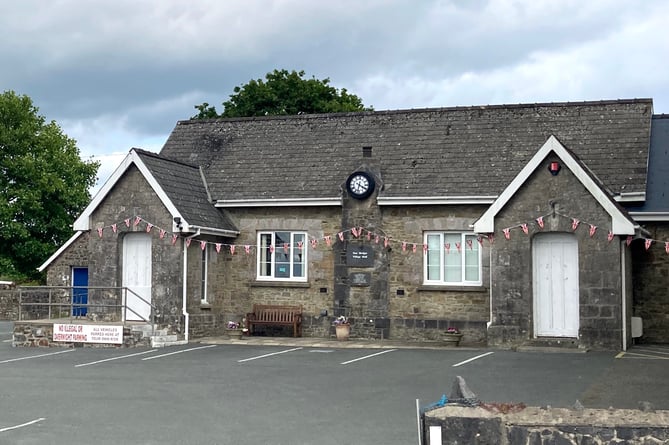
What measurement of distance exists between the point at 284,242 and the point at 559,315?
8.28 m

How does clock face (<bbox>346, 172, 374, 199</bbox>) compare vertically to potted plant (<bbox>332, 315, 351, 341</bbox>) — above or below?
above

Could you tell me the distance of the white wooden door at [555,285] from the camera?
21.5 m

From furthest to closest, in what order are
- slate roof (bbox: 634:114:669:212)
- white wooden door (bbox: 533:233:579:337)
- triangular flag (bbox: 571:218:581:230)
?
slate roof (bbox: 634:114:669:212) → white wooden door (bbox: 533:233:579:337) → triangular flag (bbox: 571:218:581:230)

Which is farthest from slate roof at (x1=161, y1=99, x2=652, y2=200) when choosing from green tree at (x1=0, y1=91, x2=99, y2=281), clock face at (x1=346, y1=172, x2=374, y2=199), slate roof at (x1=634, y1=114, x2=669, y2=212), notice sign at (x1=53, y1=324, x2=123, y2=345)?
green tree at (x1=0, y1=91, x2=99, y2=281)

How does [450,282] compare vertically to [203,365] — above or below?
above

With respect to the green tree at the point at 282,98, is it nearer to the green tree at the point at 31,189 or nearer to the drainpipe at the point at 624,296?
the green tree at the point at 31,189

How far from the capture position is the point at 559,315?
850 inches

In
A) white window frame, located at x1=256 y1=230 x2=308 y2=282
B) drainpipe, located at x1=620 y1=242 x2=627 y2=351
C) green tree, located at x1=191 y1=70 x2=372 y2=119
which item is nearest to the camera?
drainpipe, located at x1=620 y1=242 x2=627 y2=351

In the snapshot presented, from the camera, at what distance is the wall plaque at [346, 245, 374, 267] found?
24.7m

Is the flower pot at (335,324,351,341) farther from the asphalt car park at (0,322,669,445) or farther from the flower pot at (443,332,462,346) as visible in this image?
the flower pot at (443,332,462,346)

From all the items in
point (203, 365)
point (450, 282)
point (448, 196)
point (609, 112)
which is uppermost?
point (609, 112)

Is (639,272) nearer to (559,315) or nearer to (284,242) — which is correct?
(559,315)

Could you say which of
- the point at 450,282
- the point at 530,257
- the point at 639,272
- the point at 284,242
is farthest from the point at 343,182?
the point at 639,272

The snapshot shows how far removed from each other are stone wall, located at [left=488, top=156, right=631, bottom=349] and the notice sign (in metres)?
9.42
